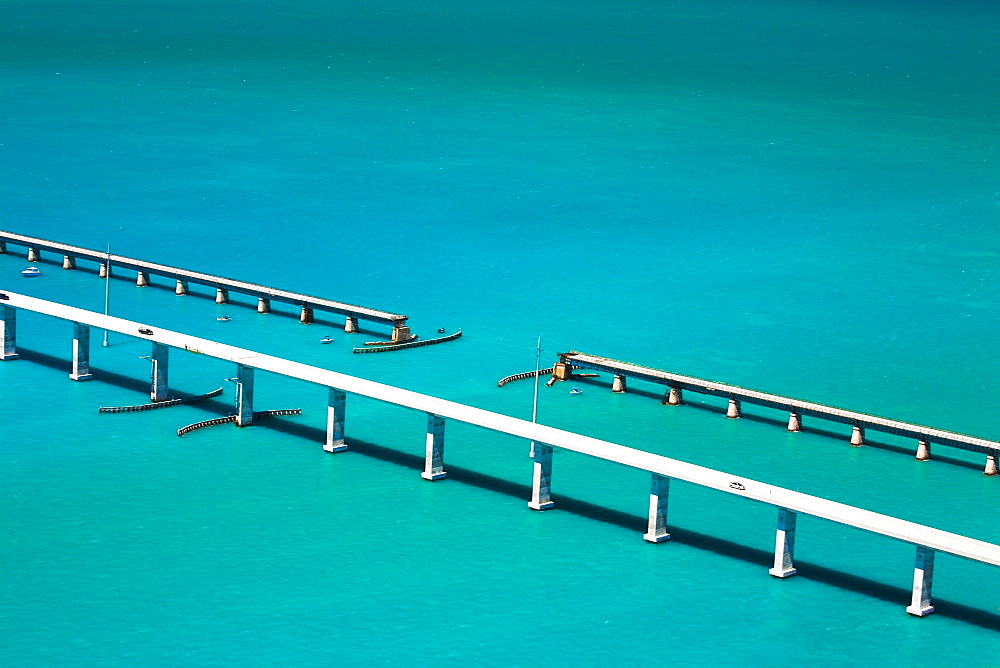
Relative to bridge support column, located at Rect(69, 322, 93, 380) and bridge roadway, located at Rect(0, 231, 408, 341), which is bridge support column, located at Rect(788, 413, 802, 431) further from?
bridge support column, located at Rect(69, 322, 93, 380)

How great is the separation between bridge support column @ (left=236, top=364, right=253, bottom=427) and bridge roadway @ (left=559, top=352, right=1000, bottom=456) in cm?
1153

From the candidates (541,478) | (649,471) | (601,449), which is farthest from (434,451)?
(649,471)

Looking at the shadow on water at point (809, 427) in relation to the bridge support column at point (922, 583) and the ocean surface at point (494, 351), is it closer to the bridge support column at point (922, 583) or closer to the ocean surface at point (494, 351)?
the ocean surface at point (494, 351)

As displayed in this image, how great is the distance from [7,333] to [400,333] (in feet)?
45.0

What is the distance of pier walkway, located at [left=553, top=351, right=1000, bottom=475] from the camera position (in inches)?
1927

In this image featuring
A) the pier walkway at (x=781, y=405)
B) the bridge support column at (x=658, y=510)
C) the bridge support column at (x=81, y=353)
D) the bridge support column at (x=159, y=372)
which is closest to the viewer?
the bridge support column at (x=658, y=510)

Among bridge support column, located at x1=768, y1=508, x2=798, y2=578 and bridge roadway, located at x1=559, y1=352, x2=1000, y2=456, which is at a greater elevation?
bridge roadway, located at x1=559, y1=352, x2=1000, y2=456

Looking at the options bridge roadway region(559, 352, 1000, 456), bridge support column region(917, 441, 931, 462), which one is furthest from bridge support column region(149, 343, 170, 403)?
bridge support column region(917, 441, 931, 462)

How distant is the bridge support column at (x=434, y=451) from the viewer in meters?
45.0

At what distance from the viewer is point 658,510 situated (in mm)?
41688

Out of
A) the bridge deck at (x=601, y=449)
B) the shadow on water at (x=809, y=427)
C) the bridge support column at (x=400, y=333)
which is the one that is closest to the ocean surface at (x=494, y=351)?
the shadow on water at (x=809, y=427)

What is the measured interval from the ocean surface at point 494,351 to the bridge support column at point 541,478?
1.42 feet

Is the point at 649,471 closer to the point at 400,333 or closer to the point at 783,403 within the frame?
the point at 783,403

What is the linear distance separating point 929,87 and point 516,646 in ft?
353
